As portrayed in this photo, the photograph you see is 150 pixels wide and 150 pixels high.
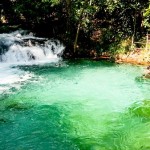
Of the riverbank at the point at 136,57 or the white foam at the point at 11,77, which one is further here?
the riverbank at the point at 136,57

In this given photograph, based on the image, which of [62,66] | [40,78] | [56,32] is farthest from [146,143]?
[56,32]

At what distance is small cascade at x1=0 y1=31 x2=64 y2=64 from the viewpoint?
19672 millimetres

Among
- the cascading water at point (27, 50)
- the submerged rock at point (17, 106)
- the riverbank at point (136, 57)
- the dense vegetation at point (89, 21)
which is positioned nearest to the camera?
the submerged rock at point (17, 106)

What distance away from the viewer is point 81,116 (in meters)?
10.6

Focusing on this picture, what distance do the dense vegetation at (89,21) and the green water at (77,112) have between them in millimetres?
4492

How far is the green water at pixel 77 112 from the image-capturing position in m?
8.80

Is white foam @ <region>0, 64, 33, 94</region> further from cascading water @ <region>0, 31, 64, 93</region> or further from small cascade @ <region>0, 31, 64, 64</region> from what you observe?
small cascade @ <region>0, 31, 64, 64</region>

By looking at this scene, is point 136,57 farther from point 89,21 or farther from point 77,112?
point 77,112

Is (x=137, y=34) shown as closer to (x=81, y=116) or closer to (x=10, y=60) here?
(x=10, y=60)

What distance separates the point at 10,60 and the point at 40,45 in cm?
213

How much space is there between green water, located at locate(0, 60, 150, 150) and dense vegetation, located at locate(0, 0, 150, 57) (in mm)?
4492

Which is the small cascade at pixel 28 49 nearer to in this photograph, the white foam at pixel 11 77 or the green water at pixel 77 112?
the white foam at pixel 11 77

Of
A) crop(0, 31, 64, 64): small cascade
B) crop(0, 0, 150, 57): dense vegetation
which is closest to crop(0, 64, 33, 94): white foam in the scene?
crop(0, 31, 64, 64): small cascade

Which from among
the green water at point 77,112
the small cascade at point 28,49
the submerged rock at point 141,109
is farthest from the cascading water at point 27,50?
the submerged rock at point 141,109
